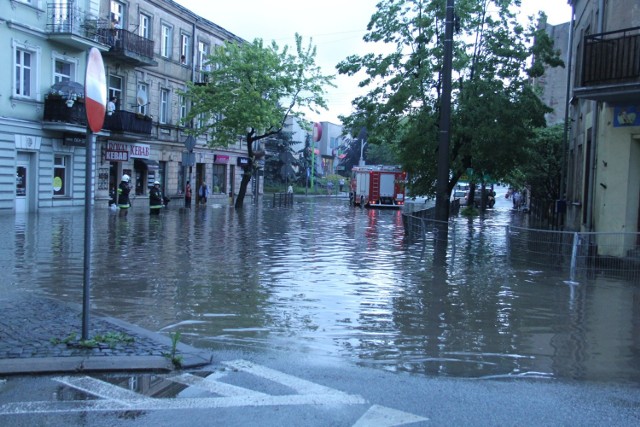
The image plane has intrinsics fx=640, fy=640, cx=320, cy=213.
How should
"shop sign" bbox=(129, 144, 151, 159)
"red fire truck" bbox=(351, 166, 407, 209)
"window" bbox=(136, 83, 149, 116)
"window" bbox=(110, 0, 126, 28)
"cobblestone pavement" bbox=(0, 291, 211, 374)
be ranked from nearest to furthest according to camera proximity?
"cobblestone pavement" bbox=(0, 291, 211, 374), "window" bbox=(110, 0, 126, 28), "shop sign" bbox=(129, 144, 151, 159), "window" bbox=(136, 83, 149, 116), "red fire truck" bbox=(351, 166, 407, 209)

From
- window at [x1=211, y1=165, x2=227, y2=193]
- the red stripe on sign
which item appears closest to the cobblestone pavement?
the red stripe on sign

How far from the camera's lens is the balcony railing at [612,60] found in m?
12.8

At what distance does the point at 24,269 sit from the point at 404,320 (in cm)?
729

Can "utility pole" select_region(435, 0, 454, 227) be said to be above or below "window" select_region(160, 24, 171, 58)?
below

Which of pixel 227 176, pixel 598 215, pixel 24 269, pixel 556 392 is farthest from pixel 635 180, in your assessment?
pixel 227 176

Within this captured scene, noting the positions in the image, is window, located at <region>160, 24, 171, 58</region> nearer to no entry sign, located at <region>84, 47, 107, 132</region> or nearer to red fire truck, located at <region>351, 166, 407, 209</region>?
red fire truck, located at <region>351, 166, 407, 209</region>

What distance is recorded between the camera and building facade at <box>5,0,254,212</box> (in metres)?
26.0

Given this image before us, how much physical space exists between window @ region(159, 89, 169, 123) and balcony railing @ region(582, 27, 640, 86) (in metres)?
28.8

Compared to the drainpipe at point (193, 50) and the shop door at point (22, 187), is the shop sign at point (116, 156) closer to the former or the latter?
the shop door at point (22, 187)

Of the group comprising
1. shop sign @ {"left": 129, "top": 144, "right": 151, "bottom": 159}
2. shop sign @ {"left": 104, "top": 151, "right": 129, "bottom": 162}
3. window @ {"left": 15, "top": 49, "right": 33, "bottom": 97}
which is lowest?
shop sign @ {"left": 104, "top": 151, "right": 129, "bottom": 162}

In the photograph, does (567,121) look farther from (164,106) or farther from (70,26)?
(164,106)

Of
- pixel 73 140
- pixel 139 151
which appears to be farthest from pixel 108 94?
pixel 73 140

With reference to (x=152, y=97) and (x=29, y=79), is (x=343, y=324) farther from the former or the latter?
(x=152, y=97)

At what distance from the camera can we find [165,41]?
37.9m
